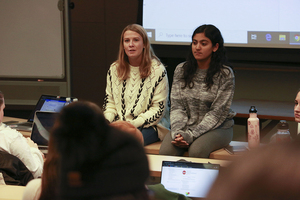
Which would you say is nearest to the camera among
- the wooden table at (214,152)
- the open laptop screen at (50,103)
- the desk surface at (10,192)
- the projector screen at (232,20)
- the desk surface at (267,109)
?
the desk surface at (10,192)

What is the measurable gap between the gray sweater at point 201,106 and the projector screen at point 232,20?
3.51 ft

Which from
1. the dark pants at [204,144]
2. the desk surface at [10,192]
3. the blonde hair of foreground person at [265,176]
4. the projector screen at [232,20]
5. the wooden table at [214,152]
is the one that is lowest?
the wooden table at [214,152]

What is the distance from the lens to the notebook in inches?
62.7

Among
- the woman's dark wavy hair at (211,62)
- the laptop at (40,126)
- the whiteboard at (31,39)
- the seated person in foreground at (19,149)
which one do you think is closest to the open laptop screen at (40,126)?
the laptop at (40,126)

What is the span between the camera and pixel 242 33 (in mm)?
3352

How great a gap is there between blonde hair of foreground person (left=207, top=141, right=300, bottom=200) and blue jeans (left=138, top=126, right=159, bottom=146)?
2168 mm

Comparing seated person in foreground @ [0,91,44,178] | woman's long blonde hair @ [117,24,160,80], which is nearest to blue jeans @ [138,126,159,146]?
woman's long blonde hair @ [117,24,160,80]

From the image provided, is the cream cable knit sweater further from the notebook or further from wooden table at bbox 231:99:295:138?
the notebook

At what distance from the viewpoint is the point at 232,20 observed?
3.37 metres

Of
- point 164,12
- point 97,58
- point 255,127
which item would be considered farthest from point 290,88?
point 97,58

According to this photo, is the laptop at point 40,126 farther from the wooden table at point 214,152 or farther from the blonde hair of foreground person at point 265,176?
→ the blonde hair of foreground person at point 265,176

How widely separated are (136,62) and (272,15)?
1493 mm

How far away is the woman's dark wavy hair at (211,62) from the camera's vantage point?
7.95 feet

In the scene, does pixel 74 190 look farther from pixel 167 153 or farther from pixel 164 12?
pixel 164 12
